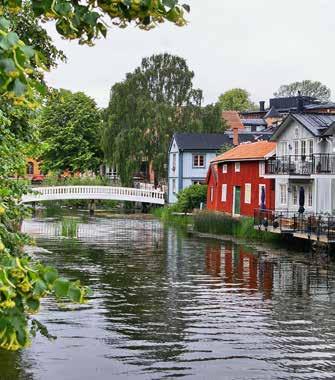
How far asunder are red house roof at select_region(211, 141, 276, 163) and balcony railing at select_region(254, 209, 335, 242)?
6194mm

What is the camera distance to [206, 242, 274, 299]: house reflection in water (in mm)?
22808

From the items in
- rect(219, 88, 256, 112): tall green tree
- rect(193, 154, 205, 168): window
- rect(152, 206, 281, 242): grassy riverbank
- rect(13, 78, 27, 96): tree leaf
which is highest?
rect(219, 88, 256, 112): tall green tree

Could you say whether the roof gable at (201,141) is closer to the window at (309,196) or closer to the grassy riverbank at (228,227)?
the grassy riverbank at (228,227)

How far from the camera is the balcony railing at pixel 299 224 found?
30109 millimetres

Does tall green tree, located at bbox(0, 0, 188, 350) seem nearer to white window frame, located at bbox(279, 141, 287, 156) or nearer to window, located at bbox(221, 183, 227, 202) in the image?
white window frame, located at bbox(279, 141, 287, 156)

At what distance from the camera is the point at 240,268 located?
88.1 ft

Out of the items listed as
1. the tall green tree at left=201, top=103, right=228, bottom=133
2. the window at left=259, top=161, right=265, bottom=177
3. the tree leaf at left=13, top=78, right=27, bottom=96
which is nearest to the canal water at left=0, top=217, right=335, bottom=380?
the tree leaf at left=13, top=78, right=27, bottom=96

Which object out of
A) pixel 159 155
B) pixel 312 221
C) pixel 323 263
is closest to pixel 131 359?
pixel 323 263

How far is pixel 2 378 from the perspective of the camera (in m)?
11.9

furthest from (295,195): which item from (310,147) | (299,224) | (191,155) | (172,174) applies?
(172,174)

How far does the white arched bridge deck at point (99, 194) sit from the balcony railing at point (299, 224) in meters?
22.6

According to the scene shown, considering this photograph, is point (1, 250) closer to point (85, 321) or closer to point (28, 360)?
point (28, 360)

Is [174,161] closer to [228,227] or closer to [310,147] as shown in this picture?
[228,227]

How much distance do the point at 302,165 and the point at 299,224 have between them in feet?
18.2
